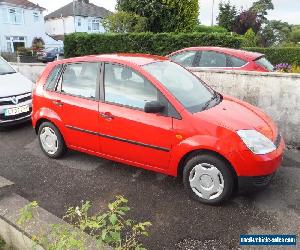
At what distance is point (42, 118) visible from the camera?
18.1 ft

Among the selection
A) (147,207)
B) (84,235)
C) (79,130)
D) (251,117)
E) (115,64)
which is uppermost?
(115,64)

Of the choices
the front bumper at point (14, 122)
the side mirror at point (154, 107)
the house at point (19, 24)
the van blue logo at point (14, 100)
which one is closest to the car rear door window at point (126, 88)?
the side mirror at point (154, 107)

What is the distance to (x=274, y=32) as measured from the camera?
48000mm

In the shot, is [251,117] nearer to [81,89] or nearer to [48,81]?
[81,89]

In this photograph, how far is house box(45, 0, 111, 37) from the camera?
164ft

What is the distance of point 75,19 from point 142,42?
36.3m

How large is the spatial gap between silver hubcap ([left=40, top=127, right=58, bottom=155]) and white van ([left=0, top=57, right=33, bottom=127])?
165cm

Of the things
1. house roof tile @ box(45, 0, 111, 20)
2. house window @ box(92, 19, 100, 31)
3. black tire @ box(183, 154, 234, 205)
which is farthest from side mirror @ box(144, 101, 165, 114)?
house window @ box(92, 19, 100, 31)

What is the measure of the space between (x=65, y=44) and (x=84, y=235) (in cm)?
1702

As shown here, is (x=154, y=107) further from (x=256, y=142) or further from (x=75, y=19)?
(x=75, y=19)

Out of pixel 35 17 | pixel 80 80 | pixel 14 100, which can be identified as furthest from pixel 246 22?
pixel 80 80

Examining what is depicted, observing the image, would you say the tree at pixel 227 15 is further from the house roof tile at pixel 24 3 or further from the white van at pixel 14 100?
the white van at pixel 14 100

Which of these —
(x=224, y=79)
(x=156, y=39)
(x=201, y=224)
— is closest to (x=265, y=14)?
(x=156, y=39)

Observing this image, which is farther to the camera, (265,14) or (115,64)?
(265,14)
